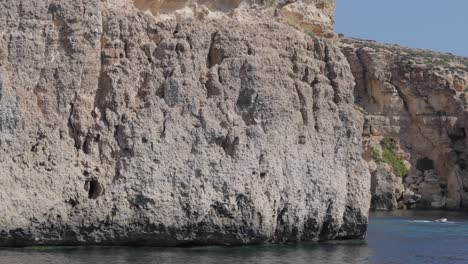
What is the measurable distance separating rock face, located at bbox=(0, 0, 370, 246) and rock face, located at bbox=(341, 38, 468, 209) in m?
37.2

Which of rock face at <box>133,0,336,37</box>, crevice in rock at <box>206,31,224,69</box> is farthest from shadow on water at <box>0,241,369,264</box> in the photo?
rock face at <box>133,0,336,37</box>

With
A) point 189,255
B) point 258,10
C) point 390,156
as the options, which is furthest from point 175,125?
point 390,156

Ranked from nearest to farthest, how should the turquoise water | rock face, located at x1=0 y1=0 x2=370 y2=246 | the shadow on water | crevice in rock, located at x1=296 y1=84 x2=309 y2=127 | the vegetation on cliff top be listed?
the shadow on water < the turquoise water < rock face, located at x1=0 y1=0 x2=370 y2=246 < crevice in rock, located at x1=296 y1=84 x2=309 y2=127 < the vegetation on cliff top

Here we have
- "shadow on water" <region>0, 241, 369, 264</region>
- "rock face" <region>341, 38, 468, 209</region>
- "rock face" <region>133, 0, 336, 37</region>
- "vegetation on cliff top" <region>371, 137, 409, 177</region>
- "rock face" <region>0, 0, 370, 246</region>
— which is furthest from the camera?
"rock face" <region>341, 38, 468, 209</region>

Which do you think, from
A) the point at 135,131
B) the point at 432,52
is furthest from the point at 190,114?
the point at 432,52

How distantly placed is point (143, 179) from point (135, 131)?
1.21 meters

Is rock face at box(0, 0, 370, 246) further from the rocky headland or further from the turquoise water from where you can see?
the turquoise water

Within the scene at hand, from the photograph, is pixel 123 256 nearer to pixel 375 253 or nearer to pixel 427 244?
pixel 375 253

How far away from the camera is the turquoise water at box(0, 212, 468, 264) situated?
18.0m

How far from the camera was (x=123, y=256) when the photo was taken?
18641mm

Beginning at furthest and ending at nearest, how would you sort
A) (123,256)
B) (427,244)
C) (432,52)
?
(432,52) < (427,244) < (123,256)

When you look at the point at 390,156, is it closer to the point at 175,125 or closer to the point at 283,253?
the point at 283,253

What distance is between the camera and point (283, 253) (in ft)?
68.8

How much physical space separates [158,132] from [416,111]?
43.9 m
